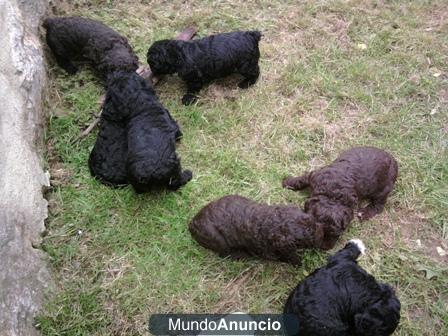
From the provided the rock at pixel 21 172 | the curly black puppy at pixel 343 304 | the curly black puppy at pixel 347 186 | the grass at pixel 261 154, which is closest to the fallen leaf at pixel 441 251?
the grass at pixel 261 154

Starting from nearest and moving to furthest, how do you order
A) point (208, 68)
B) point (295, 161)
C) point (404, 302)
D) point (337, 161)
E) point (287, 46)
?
point (404, 302) < point (337, 161) < point (295, 161) < point (208, 68) < point (287, 46)

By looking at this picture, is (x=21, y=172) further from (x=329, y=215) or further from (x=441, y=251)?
(x=441, y=251)

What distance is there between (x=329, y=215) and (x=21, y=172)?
7.91ft

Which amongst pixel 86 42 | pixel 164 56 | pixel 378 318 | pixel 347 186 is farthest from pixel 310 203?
pixel 86 42

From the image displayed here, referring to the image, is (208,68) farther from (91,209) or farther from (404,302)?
(404,302)

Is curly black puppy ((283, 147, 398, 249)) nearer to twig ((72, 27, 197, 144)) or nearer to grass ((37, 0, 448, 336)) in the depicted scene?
grass ((37, 0, 448, 336))

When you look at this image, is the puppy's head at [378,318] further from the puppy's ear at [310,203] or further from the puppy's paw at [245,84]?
the puppy's paw at [245,84]

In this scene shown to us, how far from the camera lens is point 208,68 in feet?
15.6

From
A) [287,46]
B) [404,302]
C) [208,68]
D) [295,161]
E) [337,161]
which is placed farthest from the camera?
[287,46]

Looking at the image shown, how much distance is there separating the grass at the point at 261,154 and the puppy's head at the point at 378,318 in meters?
0.51

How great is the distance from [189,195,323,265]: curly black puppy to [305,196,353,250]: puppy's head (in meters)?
0.10

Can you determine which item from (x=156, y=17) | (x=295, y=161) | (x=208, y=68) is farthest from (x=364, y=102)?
(x=156, y=17)

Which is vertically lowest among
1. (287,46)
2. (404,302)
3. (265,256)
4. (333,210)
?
(404,302)

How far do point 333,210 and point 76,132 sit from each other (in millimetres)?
2571
